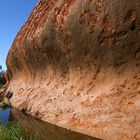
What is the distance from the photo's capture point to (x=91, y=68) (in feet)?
44.3

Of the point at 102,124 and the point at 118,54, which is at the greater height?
the point at 118,54

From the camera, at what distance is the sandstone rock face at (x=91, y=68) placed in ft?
35.9

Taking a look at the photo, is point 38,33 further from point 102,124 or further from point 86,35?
point 102,124

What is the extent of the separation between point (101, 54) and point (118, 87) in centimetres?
174

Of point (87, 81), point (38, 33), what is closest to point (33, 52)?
point (38, 33)

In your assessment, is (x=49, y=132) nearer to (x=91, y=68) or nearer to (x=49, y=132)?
(x=49, y=132)

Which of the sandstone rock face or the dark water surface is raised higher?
the sandstone rock face

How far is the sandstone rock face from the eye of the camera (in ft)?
35.9

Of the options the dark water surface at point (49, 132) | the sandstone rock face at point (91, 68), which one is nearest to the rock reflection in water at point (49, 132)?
the dark water surface at point (49, 132)

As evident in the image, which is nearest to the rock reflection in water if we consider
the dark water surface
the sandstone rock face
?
the dark water surface

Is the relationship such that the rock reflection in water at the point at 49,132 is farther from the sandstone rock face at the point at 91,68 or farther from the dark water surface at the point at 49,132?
the sandstone rock face at the point at 91,68

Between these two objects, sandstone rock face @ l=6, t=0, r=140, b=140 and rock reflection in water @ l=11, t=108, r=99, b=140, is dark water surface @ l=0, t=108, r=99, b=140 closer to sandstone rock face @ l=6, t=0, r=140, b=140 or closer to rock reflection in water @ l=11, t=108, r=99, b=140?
rock reflection in water @ l=11, t=108, r=99, b=140

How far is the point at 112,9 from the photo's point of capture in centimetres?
1173

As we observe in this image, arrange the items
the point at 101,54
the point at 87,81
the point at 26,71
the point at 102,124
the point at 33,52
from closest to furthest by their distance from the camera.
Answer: the point at 102,124
the point at 101,54
the point at 87,81
the point at 33,52
the point at 26,71
